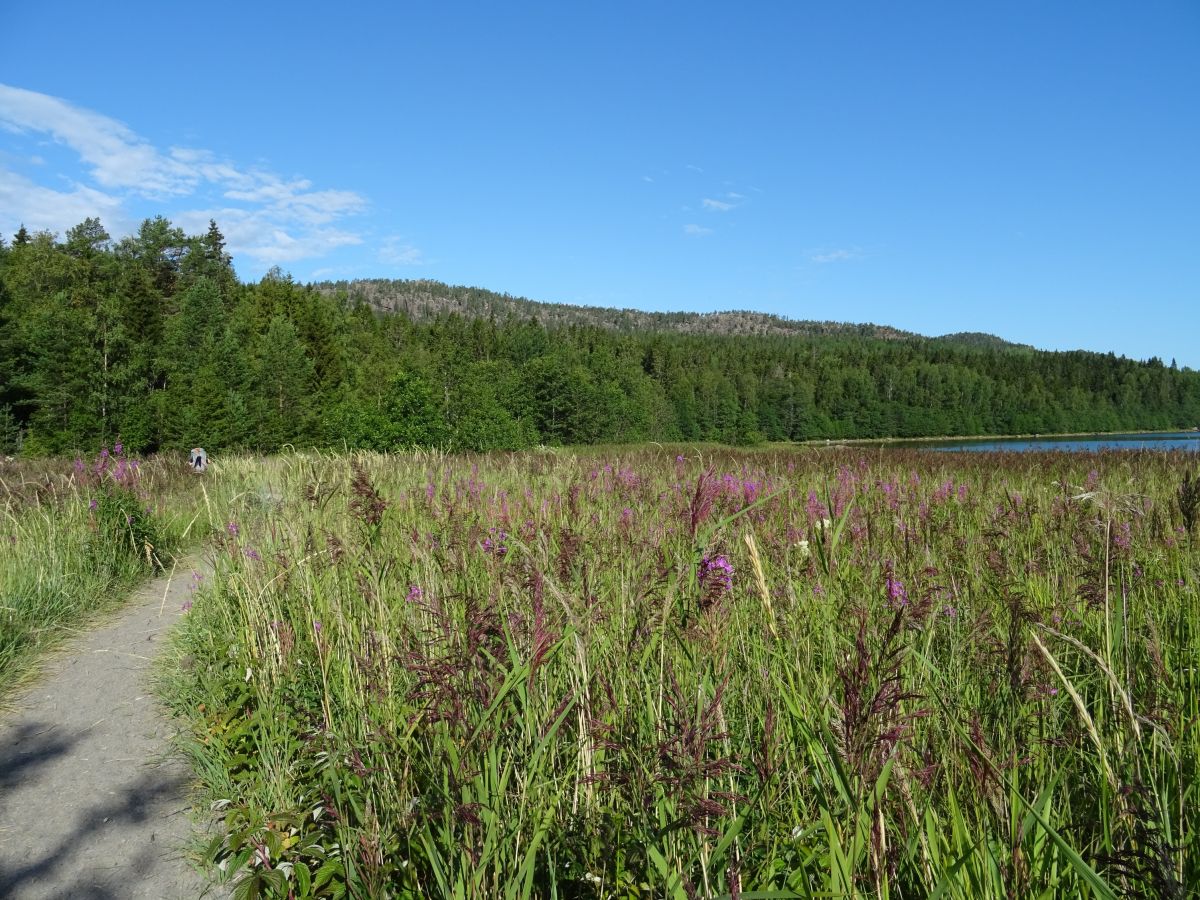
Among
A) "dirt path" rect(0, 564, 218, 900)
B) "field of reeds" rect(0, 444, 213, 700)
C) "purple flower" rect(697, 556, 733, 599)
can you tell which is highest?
"purple flower" rect(697, 556, 733, 599)

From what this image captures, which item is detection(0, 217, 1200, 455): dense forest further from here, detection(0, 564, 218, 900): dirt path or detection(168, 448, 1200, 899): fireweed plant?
detection(168, 448, 1200, 899): fireweed plant

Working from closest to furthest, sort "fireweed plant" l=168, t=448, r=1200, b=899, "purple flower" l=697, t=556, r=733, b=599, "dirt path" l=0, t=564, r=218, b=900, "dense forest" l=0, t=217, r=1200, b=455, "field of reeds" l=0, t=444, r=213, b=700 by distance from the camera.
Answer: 1. "fireweed plant" l=168, t=448, r=1200, b=899
2. "purple flower" l=697, t=556, r=733, b=599
3. "dirt path" l=0, t=564, r=218, b=900
4. "field of reeds" l=0, t=444, r=213, b=700
5. "dense forest" l=0, t=217, r=1200, b=455

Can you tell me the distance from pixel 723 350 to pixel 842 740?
14759 centimetres

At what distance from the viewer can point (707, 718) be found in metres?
1.27

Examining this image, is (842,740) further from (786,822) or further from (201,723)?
(201,723)

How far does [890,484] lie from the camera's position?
827 centimetres

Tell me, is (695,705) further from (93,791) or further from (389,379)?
(389,379)

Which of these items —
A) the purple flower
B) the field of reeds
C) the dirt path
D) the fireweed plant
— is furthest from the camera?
the field of reeds

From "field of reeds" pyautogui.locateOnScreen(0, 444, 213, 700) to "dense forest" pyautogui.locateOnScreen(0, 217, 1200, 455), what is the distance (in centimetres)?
837

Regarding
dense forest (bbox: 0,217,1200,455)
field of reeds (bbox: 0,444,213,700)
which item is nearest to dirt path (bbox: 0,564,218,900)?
field of reeds (bbox: 0,444,213,700)

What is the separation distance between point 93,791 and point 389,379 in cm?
4215

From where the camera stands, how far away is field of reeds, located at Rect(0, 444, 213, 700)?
461cm

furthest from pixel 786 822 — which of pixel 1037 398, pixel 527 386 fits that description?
pixel 1037 398

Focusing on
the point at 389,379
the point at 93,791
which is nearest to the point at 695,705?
the point at 93,791
